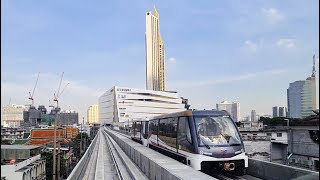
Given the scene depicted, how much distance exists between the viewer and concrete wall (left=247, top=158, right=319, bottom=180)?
36.8ft

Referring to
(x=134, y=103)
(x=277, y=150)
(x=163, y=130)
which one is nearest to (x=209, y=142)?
(x=163, y=130)

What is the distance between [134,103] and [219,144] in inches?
5953

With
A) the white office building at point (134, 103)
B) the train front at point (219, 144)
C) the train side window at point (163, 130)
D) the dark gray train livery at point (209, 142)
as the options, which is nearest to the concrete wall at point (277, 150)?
the train side window at point (163, 130)

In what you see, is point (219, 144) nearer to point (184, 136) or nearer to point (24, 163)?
point (184, 136)

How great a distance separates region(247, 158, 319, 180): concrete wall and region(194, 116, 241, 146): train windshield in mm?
1149

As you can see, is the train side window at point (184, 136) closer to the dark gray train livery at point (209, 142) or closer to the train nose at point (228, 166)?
the dark gray train livery at point (209, 142)

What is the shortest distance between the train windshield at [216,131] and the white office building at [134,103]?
137751mm

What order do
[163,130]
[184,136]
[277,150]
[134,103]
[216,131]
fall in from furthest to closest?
[134,103]
[277,150]
[163,130]
[184,136]
[216,131]

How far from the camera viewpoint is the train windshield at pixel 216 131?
1502 centimetres

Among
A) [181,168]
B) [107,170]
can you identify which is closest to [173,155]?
[107,170]

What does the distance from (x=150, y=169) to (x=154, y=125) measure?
11.0 m

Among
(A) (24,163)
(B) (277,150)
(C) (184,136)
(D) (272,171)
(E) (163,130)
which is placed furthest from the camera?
(A) (24,163)

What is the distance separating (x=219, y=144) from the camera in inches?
588

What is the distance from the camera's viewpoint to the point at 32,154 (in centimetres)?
5491
